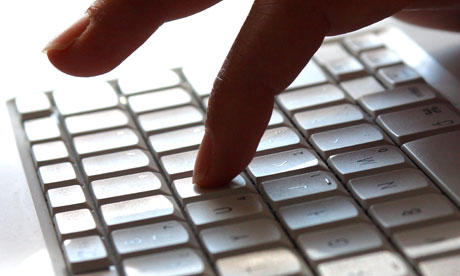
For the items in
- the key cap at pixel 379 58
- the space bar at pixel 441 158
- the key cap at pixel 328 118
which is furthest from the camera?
the key cap at pixel 379 58

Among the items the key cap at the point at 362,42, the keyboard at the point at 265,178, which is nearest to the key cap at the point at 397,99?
the keyboard at the point at 265,178

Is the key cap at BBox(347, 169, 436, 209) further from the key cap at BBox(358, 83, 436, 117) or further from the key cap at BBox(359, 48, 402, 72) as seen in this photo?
the key cap at BBox(359, 48, 402, 72)

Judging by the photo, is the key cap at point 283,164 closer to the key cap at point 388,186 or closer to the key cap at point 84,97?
the key cap at point 388,186

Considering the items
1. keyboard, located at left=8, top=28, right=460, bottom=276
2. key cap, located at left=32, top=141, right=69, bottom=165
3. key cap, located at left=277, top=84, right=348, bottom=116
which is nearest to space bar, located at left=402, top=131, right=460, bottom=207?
keyboard, located at left=8, top=28, right=460, bottom=276

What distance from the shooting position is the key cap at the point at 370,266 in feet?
1.89

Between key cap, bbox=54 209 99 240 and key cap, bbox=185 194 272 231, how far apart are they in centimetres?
8

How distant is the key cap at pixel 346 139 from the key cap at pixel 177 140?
0.11 meters

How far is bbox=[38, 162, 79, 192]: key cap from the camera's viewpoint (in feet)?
2.35

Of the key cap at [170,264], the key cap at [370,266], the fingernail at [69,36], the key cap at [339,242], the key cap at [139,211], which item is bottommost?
the key cap at [370,266]

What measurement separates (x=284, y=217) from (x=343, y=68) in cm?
29

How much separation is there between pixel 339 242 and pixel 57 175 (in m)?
0.27

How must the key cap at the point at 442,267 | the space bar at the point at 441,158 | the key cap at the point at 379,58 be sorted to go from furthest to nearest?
the key cap at the point at 379,58 < the space bar at the point at 441,158 < the key cap at the point at 442,267

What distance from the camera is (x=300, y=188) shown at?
68cm

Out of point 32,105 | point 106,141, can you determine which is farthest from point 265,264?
point 32,105
